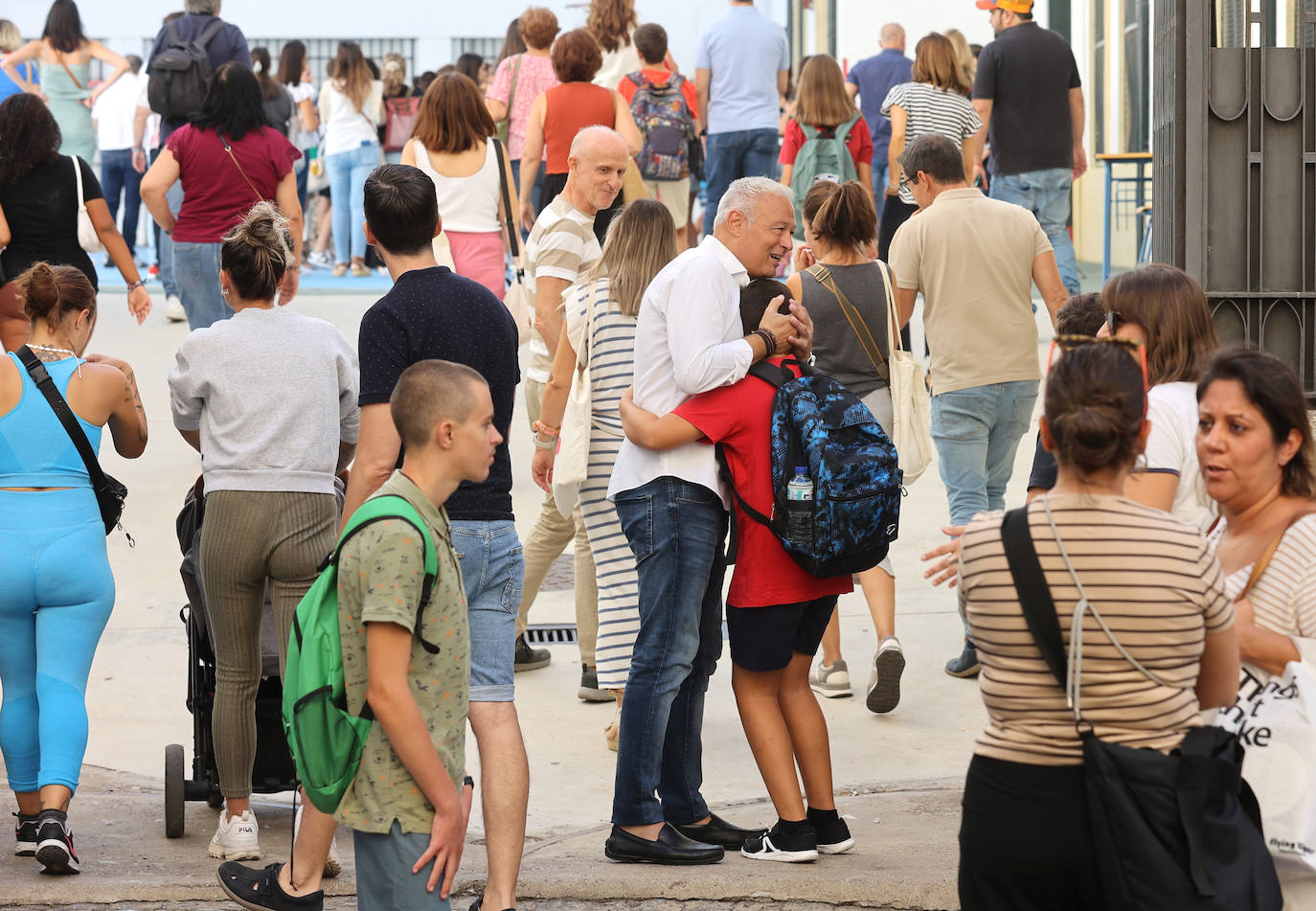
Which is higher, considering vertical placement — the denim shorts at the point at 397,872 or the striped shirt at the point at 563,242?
the striped shirt at the point at 563,242

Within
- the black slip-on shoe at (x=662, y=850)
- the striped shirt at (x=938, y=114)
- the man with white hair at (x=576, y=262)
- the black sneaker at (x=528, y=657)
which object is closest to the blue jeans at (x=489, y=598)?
the black slip-on shoe at (x=662, y=850)

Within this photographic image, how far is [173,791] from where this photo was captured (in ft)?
15.5

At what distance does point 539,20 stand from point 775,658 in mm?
6400

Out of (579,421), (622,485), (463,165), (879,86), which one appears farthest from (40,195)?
(879,86)

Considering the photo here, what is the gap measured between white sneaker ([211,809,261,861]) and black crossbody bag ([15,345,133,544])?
0.85m

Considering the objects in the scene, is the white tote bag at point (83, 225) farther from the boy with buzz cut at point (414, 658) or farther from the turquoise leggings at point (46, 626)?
the boy with buzz cut at point (414, 658)

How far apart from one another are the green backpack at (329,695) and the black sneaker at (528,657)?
3291 millimetres

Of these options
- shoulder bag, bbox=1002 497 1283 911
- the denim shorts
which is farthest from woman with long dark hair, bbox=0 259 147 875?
shoulder bag, bbox=1002 497 1283 911

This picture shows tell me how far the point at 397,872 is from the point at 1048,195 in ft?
25.4

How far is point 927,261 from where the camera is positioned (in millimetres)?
6309

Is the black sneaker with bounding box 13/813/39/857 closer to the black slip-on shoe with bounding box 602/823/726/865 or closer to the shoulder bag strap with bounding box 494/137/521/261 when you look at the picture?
the black slip-on shoe with bounding box 602/823/726/865

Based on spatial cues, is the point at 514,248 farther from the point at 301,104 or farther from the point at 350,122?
the point at 301,104

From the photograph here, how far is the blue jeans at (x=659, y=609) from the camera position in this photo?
4375 millimetres

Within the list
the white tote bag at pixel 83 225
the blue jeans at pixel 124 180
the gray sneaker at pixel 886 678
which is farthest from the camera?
the blue jeans at pixel 124 180
